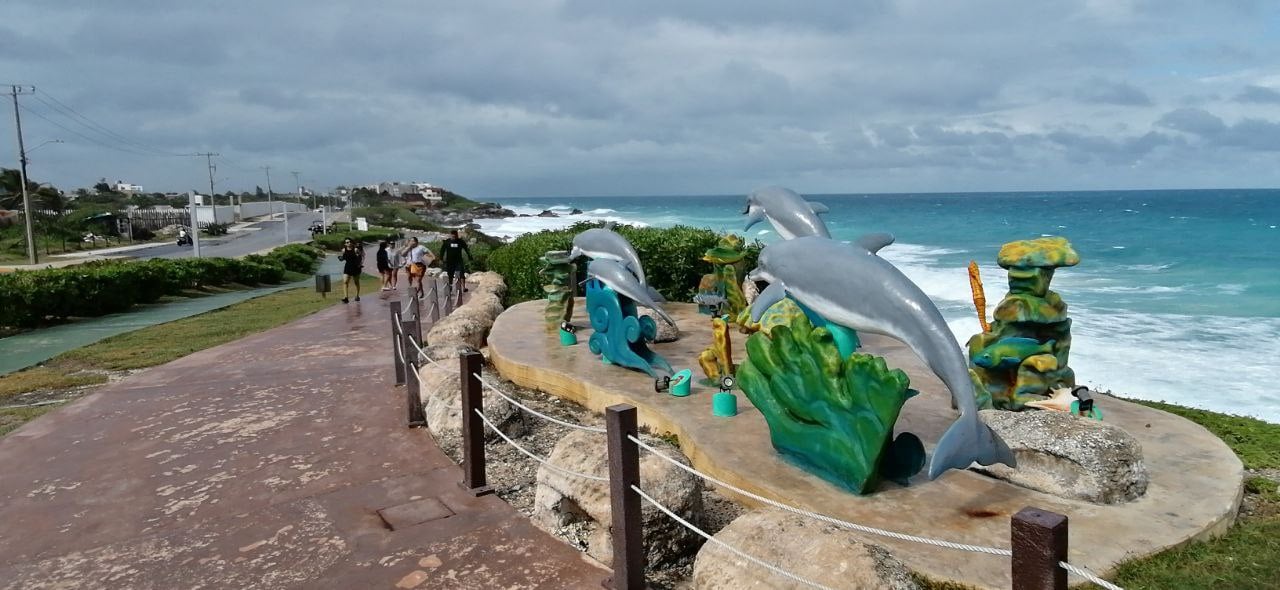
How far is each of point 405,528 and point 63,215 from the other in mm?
59921

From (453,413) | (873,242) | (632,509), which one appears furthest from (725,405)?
(632,509)

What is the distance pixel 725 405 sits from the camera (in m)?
6.39

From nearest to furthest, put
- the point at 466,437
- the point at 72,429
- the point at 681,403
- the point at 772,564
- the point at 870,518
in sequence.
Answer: the point at 772,564
the point at 870,518
the point at 466,437
the point at 681,403
the point at 72,429

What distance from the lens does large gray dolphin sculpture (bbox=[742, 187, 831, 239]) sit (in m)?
7.93

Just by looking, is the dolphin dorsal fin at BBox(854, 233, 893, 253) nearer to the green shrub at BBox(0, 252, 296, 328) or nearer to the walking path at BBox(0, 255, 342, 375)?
the walking path at BBox(0, 255, 342, 375)

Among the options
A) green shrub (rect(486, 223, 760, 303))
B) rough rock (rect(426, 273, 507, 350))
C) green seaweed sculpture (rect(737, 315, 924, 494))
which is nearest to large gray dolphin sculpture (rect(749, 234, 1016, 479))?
green seaweed sculpture (rect(737, 315, 924, 494))

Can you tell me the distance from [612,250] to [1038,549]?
6.70m

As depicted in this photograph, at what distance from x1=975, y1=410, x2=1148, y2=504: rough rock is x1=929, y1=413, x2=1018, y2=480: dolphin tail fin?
0.80 meters

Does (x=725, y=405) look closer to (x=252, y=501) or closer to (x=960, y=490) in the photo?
(x=960, y=490)

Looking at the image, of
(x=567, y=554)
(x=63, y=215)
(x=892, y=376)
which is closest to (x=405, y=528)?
(x=567, y=554)

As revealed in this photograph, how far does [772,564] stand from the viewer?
3377 mm

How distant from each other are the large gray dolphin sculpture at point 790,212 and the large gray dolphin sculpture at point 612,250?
4.90ft

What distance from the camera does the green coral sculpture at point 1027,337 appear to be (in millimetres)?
5812

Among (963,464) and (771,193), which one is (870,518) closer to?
(963,464)
